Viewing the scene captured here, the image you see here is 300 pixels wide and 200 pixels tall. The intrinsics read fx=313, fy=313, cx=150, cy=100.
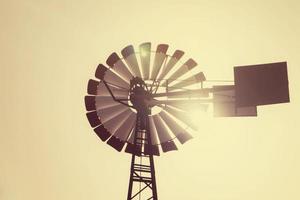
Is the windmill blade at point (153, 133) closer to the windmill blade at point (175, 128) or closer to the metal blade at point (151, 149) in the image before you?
the metal blade at point (151, 149)

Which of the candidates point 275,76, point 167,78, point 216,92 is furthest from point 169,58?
point 275,76

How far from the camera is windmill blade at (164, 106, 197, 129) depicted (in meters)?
6.26

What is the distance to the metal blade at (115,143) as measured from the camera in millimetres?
6238

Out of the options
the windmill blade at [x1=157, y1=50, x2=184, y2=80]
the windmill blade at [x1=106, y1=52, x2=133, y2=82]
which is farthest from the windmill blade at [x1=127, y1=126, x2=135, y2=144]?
the windmill blade at [x1=157, y1=50, x2=184, y2=80]

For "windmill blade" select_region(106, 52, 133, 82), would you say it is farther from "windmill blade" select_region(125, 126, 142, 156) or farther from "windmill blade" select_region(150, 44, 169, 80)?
"windmill blade" select_region(125, 126, 142, 156)

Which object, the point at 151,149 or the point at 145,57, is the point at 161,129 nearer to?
the point at 151,149

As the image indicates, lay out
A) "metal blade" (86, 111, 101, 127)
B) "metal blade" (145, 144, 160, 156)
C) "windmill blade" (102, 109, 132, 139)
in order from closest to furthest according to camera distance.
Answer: "metal blade" (145, 144, 160, 156), "metal blade" (86, 111, 101, 127), "windmill blade" (102, 109, 132, 139)

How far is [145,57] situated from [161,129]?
4.98 ft

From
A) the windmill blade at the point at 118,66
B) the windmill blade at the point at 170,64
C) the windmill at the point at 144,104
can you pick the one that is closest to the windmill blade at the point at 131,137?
the windmill at the point at 144,104

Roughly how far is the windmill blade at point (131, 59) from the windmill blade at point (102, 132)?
1247 mm

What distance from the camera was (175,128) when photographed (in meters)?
6.36

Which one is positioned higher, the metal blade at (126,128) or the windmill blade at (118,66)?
the windmill blade at (118,66)

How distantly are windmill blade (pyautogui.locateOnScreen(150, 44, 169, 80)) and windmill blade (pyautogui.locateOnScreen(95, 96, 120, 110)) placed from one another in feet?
3.06

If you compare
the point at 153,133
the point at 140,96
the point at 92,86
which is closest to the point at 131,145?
the point at 153,133
